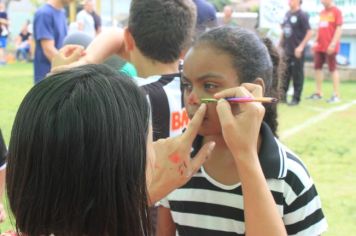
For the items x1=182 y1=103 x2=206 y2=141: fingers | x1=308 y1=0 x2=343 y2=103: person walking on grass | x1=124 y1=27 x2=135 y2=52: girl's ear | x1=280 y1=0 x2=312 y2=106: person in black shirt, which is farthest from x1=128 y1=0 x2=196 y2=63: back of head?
x1=308 y1=0 x2=343 y2=103: person walking on grass

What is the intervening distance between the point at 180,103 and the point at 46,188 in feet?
4.17

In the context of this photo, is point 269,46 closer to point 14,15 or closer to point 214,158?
point 214,158

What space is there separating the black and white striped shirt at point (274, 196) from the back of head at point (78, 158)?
0.50 meters

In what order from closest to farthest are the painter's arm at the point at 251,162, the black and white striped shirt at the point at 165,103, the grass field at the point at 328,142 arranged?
the painter's arm at the point at 251,162 → the black and white striped shirt at the point at 165,103 → the grass field at the point at 328,142

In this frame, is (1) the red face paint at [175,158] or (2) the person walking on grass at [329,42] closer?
(1) the red face paint at [175,158]

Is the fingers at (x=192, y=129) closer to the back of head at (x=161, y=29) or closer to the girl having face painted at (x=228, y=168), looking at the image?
the girl having face painted at (x=228, y=168)

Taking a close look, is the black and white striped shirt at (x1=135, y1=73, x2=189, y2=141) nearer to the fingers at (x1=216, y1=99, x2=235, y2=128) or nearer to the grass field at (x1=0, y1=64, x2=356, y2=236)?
the fingers at (x1=216, y1=99, x2=235, y2=128)

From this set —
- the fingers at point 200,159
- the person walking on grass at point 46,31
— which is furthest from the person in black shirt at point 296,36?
the fingers at point 200,159

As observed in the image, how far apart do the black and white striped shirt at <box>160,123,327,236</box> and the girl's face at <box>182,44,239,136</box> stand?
164 millimetres

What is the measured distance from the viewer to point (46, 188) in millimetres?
1062

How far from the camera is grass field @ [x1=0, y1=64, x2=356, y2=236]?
4.12 metres

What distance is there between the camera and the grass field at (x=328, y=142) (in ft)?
13.5

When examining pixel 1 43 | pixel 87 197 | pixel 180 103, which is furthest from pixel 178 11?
pixel 1 43

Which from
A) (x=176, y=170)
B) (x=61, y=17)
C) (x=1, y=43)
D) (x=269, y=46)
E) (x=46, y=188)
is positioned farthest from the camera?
(x=1, y=43)
